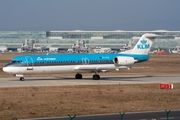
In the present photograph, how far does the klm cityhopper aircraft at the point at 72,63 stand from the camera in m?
55.9

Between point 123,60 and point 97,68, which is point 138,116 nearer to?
point 97,68

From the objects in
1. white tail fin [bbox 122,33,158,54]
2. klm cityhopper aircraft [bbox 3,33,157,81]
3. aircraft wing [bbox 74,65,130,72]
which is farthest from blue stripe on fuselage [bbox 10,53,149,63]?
aircraft wing [bbox 74,65,130,72]

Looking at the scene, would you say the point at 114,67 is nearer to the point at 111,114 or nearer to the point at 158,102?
the point at 158,102

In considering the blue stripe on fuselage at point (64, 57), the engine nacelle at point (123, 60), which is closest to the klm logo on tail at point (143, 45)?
the blue stripe on fuselage at point (64, 57)

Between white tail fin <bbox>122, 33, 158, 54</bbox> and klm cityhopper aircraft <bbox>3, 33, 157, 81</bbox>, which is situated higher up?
white tail fin <bbox>122, 33, 158, 54</bbox>

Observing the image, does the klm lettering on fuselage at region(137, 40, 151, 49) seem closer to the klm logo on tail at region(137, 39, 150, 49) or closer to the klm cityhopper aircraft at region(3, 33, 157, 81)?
the klm logo on tail at region(137, 39, 150, 49)

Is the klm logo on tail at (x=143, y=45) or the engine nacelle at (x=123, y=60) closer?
the engine nacelle at (x=123, y=60)

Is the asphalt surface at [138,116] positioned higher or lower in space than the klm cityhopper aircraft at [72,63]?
lower

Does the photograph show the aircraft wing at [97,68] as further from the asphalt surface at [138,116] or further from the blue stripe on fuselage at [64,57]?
the asphalt surface at [138,116]

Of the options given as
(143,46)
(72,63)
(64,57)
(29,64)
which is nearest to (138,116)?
(29,64)

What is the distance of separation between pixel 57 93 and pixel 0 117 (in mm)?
13702

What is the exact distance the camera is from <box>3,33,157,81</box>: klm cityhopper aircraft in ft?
183

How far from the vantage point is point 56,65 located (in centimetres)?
5772

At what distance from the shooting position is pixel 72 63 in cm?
5884
